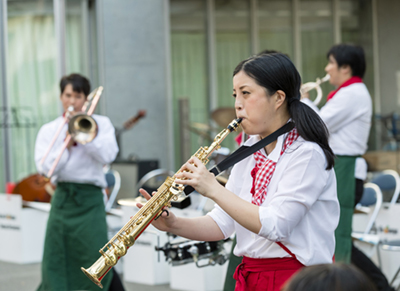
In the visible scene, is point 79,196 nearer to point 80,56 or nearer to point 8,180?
point 8,180

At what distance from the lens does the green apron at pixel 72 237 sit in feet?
12.0

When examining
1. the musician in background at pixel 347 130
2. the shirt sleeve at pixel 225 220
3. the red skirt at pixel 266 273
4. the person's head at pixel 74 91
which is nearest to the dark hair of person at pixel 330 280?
the red skirt at pixel 266 273

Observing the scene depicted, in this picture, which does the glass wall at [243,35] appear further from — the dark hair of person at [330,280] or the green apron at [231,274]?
the dark hair of person at [330,280]

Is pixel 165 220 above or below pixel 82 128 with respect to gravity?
below

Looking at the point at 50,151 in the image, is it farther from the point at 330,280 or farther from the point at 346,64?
the point at 330,280

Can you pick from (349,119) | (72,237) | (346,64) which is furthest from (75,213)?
(346,64)

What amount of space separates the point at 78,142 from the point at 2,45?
14.3 ft

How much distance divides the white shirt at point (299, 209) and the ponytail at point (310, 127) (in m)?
0.02

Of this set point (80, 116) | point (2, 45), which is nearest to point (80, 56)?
point (2, 45)

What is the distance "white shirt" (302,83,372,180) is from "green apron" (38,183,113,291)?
1533 mm

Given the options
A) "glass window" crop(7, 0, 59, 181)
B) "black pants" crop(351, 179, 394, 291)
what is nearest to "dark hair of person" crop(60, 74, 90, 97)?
"black pants" crop(351, 179, 394, 291)

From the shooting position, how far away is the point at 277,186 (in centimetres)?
174

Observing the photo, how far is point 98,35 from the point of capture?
27.5ft

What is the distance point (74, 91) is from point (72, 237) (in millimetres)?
950
